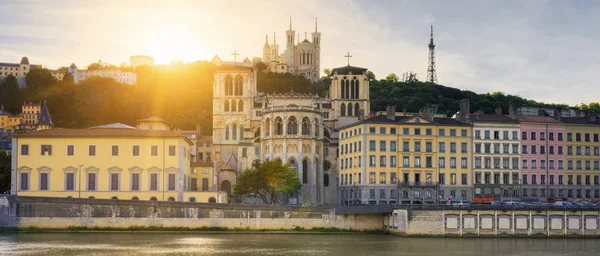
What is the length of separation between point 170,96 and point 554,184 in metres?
96.2

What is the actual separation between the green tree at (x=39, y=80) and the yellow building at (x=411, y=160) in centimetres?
11031

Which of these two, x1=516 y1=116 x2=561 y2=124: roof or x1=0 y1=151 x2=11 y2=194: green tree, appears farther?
Answer: x1=516 y1=116 x2=561 y2=124: roof

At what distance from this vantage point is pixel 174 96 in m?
171

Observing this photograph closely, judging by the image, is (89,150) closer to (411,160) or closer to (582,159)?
(411,160)

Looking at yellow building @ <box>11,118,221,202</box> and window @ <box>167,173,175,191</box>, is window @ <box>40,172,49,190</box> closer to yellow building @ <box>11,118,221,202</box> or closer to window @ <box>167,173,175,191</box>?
yellow building @ <box>11,118,221,202</box>

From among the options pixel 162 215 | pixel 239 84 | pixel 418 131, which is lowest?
pixel 162 215

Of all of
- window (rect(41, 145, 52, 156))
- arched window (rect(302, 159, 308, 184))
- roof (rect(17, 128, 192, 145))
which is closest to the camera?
window (rect(41, 145, 52, 156))

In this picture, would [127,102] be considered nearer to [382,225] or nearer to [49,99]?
[49,99]

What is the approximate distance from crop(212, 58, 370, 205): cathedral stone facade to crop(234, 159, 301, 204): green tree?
7525 mm

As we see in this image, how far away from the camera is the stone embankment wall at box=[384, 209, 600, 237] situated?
74562 millimetres

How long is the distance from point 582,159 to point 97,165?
5435 cm

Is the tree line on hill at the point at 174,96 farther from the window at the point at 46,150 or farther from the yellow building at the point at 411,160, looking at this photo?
the window at the point at 46,150

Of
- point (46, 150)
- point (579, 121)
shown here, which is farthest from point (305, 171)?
point (46, 150)

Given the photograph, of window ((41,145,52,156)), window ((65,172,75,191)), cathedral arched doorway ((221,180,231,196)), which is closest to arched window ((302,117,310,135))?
cathedral arched doorway ((221,180,231,196))
